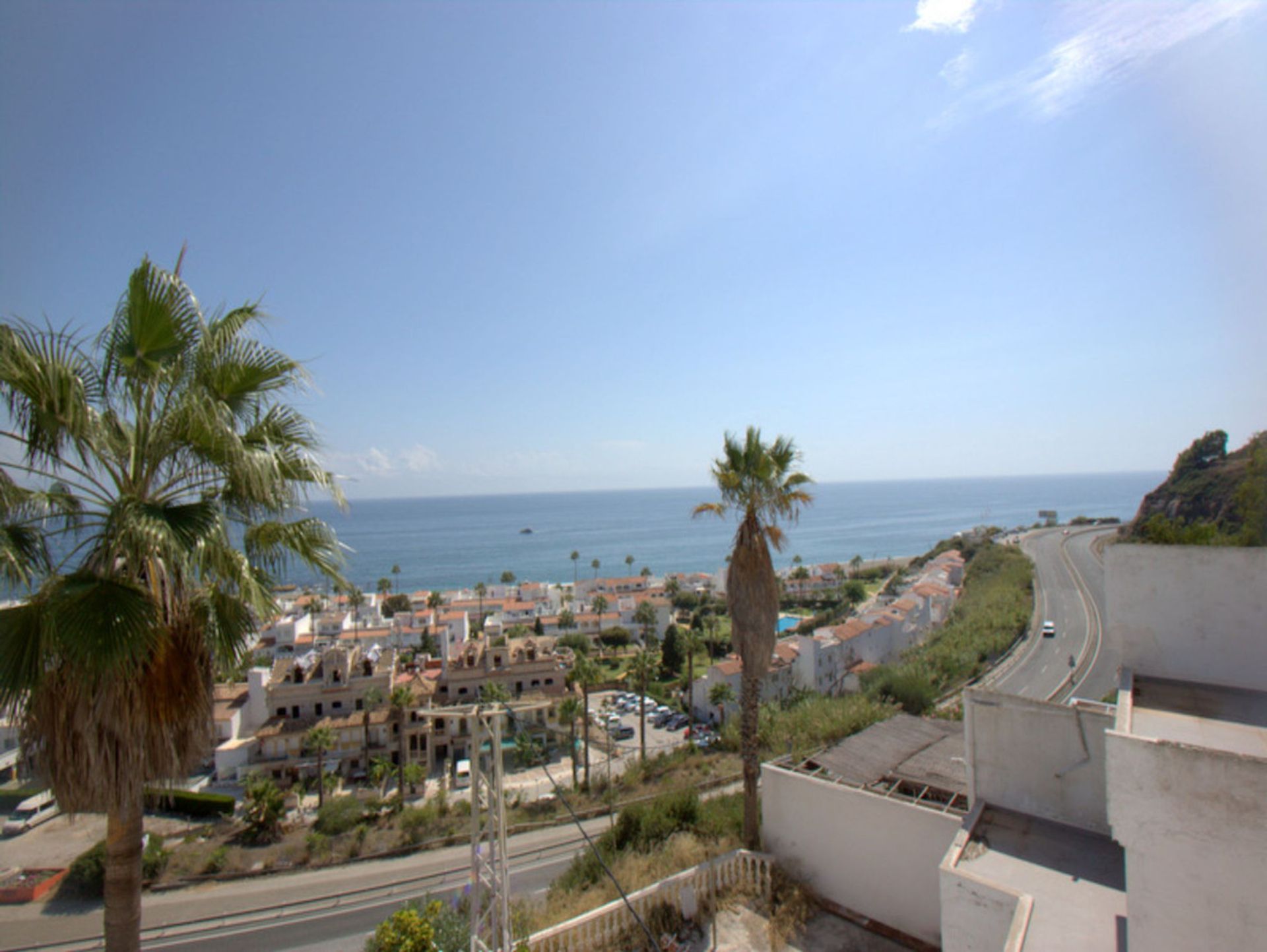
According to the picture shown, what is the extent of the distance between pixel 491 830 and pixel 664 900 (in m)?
3.41

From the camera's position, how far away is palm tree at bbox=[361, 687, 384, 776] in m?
33.1

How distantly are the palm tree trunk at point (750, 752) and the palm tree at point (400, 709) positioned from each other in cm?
2298

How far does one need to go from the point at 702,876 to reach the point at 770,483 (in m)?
→ 5.63

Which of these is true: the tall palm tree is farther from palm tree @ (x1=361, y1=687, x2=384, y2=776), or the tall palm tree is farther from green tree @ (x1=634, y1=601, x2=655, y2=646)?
green tree @ (x1=634, y1=601, x2=655, y2=646)

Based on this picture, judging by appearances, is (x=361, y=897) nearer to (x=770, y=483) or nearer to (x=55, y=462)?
(x=770, y=483)

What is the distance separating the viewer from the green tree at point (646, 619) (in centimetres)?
6031

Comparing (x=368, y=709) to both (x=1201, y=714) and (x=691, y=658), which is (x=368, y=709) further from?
(x=1201, y=714)

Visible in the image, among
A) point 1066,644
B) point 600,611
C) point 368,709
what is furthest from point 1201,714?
point 600,611

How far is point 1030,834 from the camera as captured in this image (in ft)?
22.7

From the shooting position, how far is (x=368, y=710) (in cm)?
3306

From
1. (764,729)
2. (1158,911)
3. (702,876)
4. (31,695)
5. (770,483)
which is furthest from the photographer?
(764,729)

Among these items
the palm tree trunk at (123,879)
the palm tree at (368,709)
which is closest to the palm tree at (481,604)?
the palm tree at (368,709)

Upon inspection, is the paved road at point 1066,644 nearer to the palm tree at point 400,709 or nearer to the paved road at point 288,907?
the paved road at point 288,907

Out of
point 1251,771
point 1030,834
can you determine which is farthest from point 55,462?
point 1030,834
